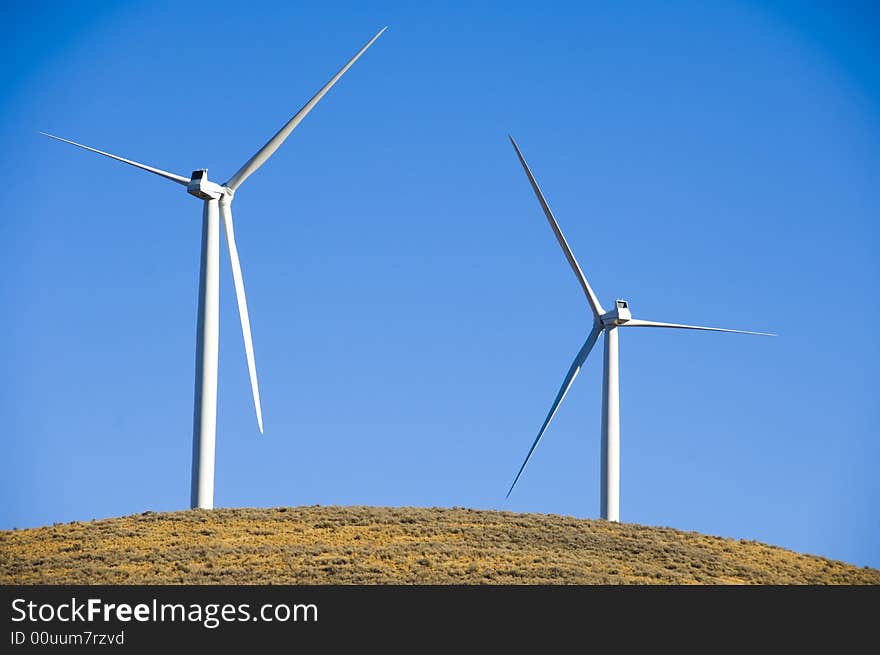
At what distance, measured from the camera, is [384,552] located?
169ft

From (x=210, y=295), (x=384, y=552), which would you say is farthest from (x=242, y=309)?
(x=384, y=552)

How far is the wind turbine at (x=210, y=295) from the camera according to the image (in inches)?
2256

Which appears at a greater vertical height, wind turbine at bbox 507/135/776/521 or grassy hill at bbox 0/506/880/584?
wind turbine at bbox 507/135/776/521

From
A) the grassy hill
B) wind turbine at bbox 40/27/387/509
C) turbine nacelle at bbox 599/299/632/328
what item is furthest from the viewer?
turbine nacelle at bbox 599/299/632/328

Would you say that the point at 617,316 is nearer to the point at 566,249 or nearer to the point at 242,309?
the point at 566,249

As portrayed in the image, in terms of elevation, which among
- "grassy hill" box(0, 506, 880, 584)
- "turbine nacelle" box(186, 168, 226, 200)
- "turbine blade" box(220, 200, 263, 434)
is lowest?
"grassy hill" box(0, 506, 880, 584)

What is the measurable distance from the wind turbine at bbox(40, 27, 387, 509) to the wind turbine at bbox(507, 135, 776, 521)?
12.6 m

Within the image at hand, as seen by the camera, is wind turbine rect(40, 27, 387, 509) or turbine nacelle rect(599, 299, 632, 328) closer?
wind turbine rect(40, 27, 387, 509)

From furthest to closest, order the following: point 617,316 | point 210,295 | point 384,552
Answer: point 617,316
point 210,295
point 384,552

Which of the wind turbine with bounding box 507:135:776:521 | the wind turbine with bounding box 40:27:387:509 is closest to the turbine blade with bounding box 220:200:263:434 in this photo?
the wind turbine with bounding box 40:27:387:509

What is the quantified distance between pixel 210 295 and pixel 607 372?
20214 millimetres

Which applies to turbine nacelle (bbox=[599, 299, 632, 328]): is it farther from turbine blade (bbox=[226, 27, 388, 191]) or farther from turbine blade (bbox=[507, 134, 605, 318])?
turbine blade (bbox=[226, 27, 388, 191])

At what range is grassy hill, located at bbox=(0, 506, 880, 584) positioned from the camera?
48312 mm
